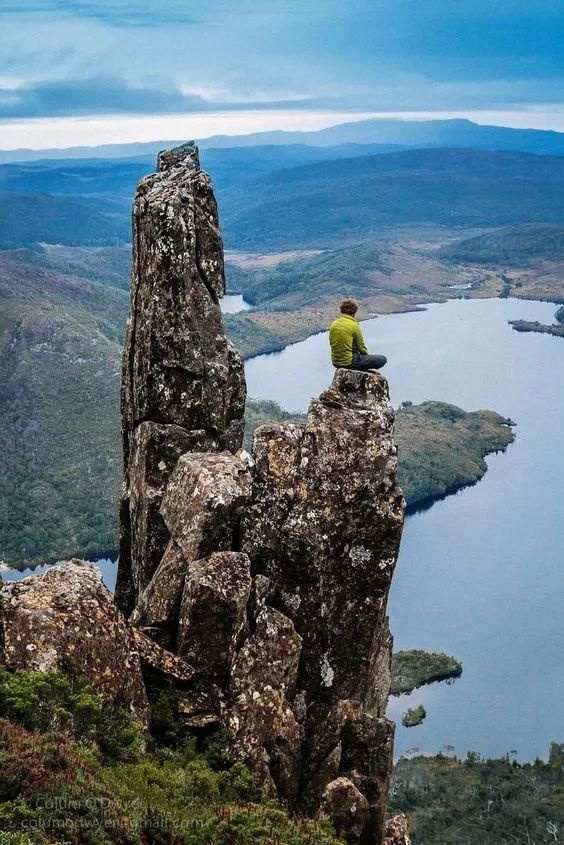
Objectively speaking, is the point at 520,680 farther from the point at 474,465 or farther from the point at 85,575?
the point at 85,575

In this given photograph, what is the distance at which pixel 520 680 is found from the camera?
8238 cm

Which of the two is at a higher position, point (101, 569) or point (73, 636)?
point (73, 636)

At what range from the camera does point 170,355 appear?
20859 millimetres

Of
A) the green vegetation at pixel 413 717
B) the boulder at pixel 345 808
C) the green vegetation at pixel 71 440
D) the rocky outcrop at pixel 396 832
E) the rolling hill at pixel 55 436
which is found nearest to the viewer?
the boulder at pixel 345 808

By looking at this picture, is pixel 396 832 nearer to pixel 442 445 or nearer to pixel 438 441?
pixel 438 441

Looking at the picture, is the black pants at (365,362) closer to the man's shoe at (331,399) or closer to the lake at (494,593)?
the man's shoe at (331,399)

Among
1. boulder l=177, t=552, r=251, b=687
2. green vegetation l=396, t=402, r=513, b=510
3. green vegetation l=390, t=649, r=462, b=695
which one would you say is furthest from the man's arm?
green vegetation l=396, t=402, r=513, b=510

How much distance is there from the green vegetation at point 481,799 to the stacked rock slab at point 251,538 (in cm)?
4498

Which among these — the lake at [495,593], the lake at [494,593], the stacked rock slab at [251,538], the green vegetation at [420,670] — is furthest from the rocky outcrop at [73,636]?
the green vegetation at [420,670]

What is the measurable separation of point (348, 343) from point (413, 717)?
65.6 m

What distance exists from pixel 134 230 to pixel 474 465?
5013 inches

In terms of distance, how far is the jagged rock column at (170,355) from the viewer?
20609 mm

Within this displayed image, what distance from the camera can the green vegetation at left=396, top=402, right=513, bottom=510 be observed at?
136 m

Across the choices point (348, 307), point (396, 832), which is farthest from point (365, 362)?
point (396, 832)
